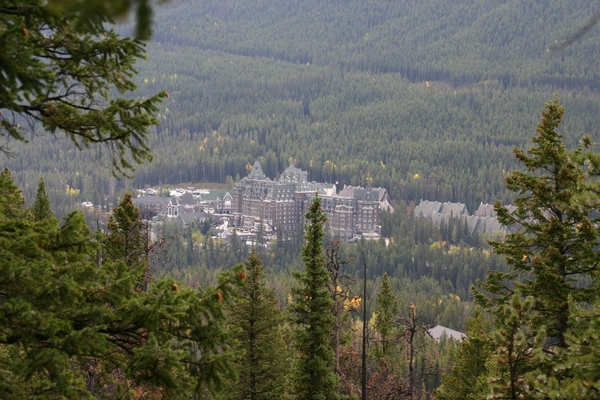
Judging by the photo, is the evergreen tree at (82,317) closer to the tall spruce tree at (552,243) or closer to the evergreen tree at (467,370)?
the tall spruce tree at (552,243)

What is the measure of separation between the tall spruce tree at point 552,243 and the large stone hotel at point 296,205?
9913cm

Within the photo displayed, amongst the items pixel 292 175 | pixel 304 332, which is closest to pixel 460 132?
pixel 292 175

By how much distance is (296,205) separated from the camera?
124 m

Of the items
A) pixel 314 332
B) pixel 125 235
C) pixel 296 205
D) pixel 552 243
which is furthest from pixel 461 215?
pixel 552 243

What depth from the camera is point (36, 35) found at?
665 centimetres

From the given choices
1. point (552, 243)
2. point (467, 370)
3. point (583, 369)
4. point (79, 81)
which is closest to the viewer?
point (79, 81)

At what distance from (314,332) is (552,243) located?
17.6 ft

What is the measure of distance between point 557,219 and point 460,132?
7353 inches

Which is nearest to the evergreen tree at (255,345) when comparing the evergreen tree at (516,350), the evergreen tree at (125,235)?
the evergreen tree at (125,235)

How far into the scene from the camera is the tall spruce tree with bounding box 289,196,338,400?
614 inches

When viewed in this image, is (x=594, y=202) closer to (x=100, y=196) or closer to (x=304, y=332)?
(x=304, y=332)

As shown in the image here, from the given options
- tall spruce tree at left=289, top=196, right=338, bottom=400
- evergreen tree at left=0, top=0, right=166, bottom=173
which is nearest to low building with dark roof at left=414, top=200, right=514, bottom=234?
tall spruce tree at left=289, top=196, right=338, bottom=400

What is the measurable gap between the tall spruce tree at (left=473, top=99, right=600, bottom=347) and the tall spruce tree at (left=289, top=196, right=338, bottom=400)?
3.33 m

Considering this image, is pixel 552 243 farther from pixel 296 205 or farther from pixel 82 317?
pixel 296 205
